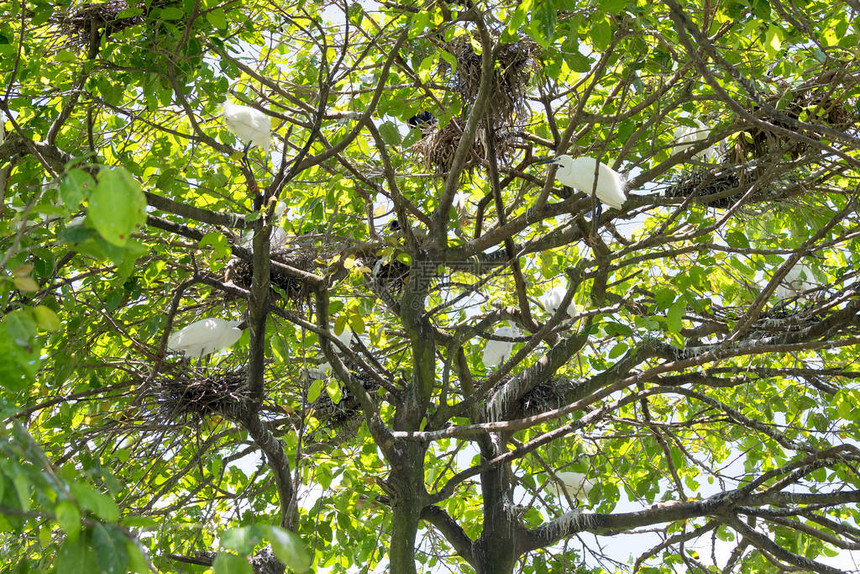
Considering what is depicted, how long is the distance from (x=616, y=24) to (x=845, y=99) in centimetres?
91

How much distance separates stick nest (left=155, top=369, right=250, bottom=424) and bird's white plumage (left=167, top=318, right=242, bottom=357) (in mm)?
96

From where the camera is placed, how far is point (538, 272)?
379 centimetres

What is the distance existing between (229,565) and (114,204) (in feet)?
1.39

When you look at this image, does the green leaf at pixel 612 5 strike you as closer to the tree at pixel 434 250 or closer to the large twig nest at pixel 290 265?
the tree at pixel 434 250

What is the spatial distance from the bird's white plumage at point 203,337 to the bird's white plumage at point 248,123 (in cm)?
63

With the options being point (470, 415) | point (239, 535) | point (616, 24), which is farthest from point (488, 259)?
point (239, 535)

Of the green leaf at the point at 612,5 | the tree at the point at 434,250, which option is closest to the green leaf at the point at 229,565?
the tree at the point at 434,250

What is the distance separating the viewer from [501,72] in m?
2.37

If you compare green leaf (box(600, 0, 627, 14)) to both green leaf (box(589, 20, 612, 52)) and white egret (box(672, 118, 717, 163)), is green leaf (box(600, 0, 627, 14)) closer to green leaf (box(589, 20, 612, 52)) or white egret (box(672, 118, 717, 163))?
green leaf (box(589, 20, 612, 52))

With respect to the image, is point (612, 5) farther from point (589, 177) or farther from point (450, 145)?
point (450, 145)

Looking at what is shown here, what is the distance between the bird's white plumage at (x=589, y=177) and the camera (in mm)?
2127

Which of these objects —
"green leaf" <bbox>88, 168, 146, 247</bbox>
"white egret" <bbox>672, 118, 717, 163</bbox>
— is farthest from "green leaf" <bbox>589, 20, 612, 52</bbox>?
"green leaf" <bbox>88, 168, 146, 247</bbox>

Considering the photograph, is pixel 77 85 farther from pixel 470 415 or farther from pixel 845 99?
pixel 845 99

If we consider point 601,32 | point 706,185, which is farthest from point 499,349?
point 601,32
